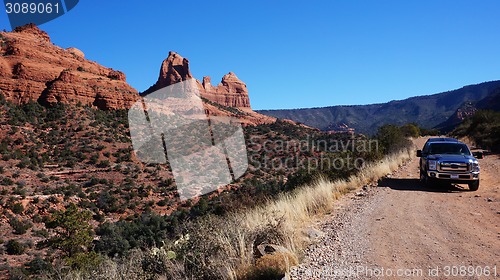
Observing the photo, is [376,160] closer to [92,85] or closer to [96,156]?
[96,156]

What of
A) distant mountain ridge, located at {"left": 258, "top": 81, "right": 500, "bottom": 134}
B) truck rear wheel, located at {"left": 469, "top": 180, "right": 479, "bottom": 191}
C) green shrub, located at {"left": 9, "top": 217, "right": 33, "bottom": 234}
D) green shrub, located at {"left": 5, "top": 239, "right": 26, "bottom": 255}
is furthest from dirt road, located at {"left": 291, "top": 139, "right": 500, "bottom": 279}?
distant mountain ridge, located at {"left": 258, "top": 81, "right": 500, "bottom": 134}

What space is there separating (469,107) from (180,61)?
99317mm

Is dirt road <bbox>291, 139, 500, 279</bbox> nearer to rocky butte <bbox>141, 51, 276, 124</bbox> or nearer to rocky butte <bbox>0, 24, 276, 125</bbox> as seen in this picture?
rocky butte <bbox>0, 24, 276, 125</bbox>

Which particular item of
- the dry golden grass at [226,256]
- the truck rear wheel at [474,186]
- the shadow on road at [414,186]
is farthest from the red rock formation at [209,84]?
the dry golden grass at [226,256]

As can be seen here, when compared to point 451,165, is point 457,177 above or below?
below

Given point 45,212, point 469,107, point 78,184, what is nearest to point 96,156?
point 78,184

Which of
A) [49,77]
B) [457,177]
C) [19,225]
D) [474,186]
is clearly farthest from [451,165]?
[49,77]

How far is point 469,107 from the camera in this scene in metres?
112

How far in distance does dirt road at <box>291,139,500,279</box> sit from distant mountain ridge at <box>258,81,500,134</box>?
129308 millimetres

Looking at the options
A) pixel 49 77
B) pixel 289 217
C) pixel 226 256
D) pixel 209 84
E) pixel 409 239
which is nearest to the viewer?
pixel 226 256

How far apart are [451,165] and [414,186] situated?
1.56 metres

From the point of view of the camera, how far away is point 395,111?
Answer: 156875mm

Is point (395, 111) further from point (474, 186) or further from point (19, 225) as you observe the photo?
point (19, 225)

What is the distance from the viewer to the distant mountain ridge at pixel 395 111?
141250 millimetres
